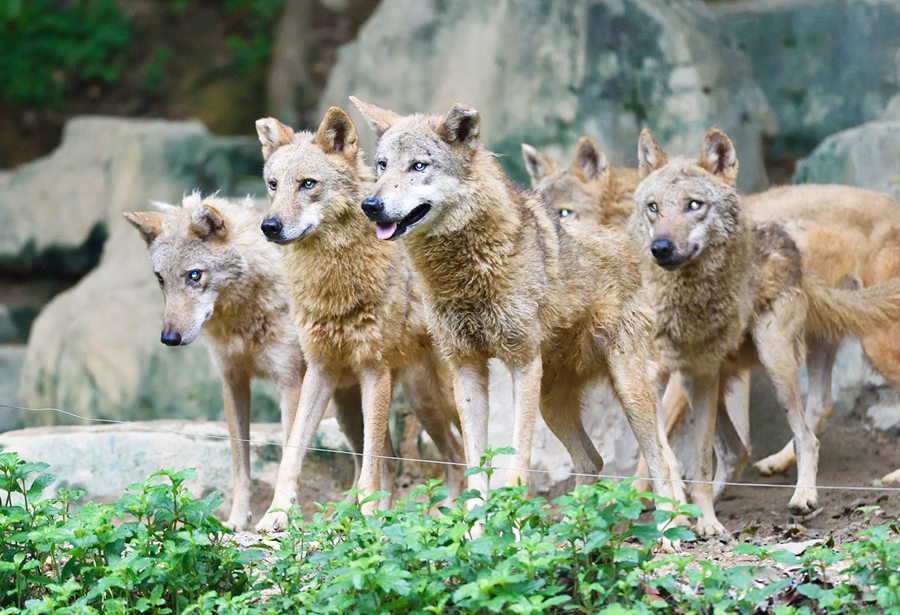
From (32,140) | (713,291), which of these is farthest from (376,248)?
(32,140)

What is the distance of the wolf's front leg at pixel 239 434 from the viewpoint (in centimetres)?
743

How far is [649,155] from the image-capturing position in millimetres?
7980

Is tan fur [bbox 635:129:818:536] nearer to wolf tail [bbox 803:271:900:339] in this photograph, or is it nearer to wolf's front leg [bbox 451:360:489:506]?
wolf tail [bbox 803:271:900:339]

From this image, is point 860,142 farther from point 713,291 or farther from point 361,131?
point 361,131

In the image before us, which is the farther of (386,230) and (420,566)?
(386,230)

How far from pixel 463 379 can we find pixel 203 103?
1041 cm

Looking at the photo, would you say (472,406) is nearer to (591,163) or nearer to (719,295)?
(719,295)

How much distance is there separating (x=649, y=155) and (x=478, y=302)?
218 cm

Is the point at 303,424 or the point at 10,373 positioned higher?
the point at 10,373

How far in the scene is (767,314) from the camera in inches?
311

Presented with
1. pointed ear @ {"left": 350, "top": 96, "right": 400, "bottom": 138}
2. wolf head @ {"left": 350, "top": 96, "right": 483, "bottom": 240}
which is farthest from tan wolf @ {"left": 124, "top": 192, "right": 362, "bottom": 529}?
wolf head @ {"left": 350, "top": 96, "right": 483, "bottom": 240}

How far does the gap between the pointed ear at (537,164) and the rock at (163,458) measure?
2.82 m

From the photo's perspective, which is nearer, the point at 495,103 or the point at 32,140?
the point at 495,103

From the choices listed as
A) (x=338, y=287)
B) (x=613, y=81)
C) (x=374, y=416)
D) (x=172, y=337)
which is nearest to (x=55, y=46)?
(x=613, y=81)
